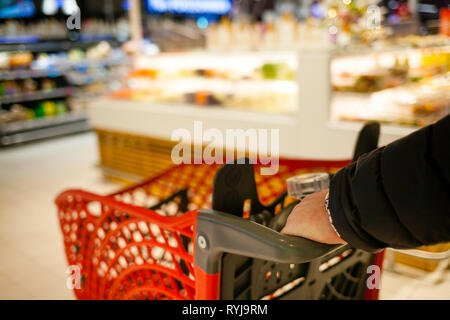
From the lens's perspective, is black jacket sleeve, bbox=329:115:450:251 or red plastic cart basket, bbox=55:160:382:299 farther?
red plastic cart basket, bbox=55:160:382:299

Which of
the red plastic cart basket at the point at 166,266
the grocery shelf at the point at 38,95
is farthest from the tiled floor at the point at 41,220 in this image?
the red plastic cart basket at the point at 166,266

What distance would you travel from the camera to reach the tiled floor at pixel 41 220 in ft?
9.00

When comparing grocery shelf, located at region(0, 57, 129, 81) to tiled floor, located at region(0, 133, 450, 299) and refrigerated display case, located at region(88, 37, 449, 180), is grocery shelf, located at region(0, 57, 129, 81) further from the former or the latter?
refrigerated display case, located at region(88, 37, 449, 180)

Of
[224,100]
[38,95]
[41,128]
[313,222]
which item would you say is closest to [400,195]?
[313,222]

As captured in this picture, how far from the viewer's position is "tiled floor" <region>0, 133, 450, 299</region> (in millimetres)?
2744

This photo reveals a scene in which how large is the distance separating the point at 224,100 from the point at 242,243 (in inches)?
130

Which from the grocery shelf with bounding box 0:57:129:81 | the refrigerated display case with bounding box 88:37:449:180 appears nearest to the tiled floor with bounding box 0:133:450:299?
the refrigerated display case with bounding box 88:37:449:180

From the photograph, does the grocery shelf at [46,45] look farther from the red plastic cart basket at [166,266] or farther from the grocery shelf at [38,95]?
the red plastic cart basket at [166,266]

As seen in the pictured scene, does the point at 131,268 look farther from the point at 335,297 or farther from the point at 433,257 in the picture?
the point at 433,257

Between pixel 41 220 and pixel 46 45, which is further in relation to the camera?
pixel 46 45

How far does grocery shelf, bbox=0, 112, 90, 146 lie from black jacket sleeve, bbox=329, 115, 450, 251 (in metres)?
7.18

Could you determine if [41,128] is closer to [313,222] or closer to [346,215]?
[313,222]

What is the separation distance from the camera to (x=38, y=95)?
791 centimetres
